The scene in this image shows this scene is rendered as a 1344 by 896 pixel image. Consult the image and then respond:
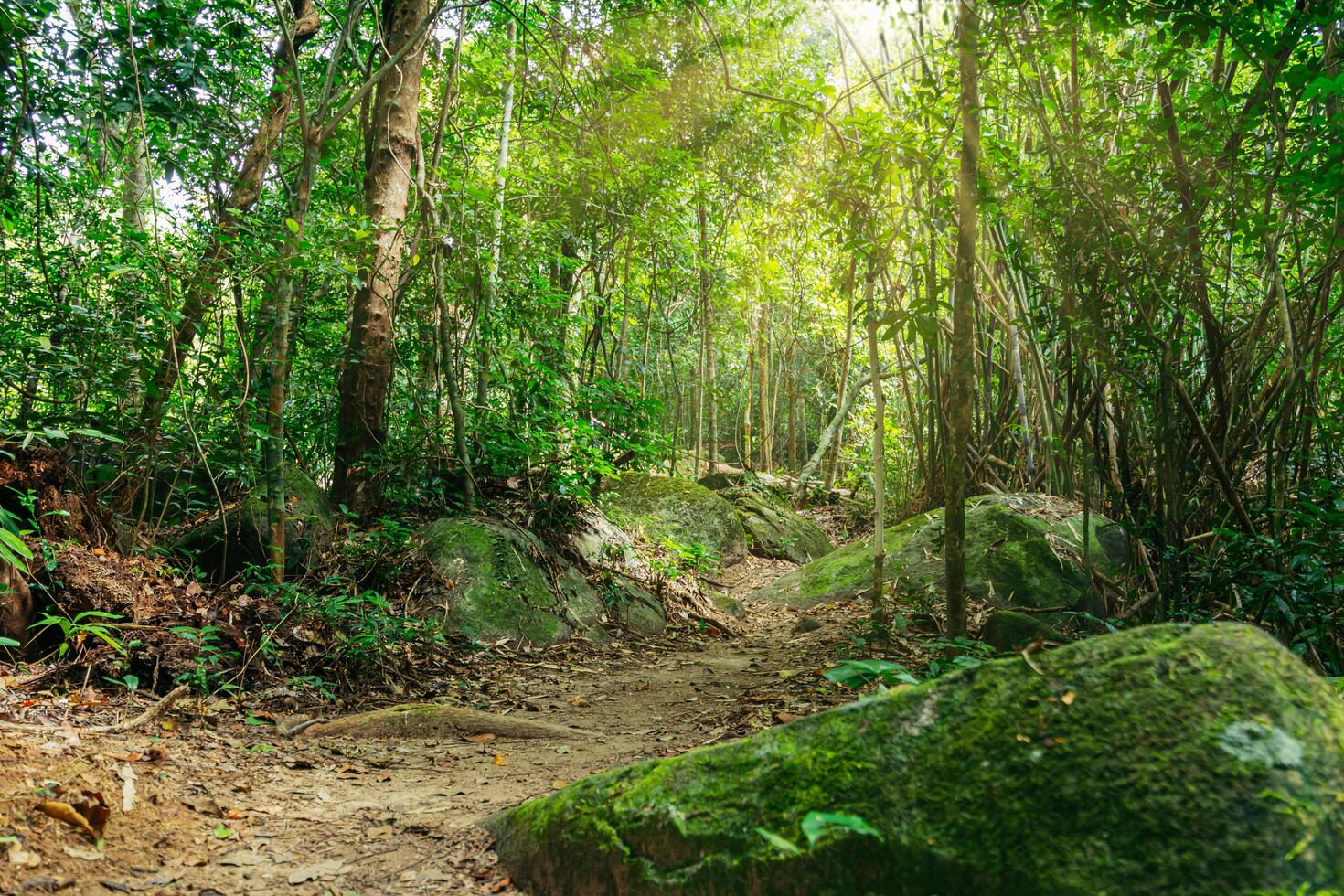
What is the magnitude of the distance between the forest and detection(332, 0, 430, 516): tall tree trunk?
0.03 metres

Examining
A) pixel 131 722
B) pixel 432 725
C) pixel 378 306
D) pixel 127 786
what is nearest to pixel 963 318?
pixel 432 725

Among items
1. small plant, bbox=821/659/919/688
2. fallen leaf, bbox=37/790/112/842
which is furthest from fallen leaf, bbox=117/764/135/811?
small plant, bbox=821/659/919/688

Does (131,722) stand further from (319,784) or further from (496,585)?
(496,585)

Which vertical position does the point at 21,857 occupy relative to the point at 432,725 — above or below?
above

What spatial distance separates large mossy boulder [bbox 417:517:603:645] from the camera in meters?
5.28

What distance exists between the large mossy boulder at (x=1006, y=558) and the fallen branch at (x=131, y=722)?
4727 mm

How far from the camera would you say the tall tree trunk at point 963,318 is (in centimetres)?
348

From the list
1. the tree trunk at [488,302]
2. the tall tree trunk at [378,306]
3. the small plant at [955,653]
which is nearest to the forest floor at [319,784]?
the small plant at [955,653]

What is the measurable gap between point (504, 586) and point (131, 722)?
275 centimetres

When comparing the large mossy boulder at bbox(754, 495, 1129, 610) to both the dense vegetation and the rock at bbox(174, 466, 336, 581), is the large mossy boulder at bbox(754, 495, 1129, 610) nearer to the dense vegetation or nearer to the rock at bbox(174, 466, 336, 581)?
the dense vegetation

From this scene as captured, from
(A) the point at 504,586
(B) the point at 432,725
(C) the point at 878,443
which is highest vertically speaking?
(C) the point at 878,443

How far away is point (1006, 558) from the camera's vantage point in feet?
20.0

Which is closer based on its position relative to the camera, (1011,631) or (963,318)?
(963,318)

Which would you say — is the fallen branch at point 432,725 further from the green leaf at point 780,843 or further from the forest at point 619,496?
the green leaf at point 780,843
